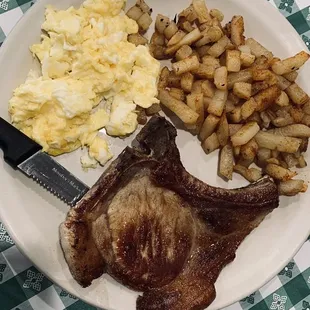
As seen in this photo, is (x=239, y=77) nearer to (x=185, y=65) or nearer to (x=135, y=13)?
(x=185, y=65)

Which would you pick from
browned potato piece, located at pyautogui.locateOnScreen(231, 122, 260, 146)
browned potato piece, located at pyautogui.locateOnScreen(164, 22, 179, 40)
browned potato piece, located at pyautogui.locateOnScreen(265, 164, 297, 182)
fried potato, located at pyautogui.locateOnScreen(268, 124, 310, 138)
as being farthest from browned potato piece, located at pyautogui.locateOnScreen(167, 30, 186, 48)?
browned potato piece, located at pyautogui.locateOnScreen(265, 164, 297, 182)

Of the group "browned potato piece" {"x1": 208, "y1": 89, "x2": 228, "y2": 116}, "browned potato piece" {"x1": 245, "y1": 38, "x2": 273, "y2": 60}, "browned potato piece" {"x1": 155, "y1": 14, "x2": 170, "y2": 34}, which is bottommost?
"browned potato piece" {"x1": 208, "y1": 89, "x2": 228, "y2": 116}

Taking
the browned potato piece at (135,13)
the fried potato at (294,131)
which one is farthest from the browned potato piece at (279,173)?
the browned potato piece at (135,13)

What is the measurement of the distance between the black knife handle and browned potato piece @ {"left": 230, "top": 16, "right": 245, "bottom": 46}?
3.14 feet

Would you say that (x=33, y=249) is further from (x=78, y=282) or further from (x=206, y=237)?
(x=206, y=237)

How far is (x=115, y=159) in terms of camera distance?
2.43 metres

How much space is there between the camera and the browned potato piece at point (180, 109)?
2441 mm

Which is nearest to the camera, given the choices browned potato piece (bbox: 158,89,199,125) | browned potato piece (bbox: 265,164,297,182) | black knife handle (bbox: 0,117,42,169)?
black knife handle (bbox: 0,117,42,169)

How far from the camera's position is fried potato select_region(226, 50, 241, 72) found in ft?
8.14

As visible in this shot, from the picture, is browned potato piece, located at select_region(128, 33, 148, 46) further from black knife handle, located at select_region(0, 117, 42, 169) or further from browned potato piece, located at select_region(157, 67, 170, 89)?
black knife handle, located at select_region(0, 117, 42, 169)

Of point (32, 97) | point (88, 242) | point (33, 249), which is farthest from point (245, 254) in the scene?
point (32, 97)

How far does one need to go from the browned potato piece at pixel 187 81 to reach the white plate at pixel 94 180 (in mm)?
229

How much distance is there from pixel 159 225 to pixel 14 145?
647 millimetres

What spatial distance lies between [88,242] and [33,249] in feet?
0.77
